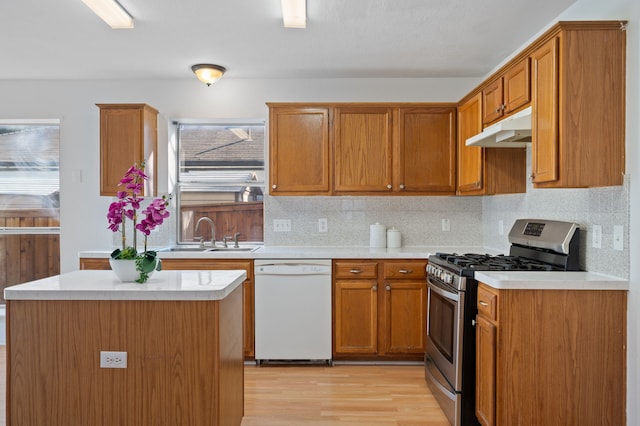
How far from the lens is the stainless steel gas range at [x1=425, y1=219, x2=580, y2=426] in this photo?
263 cm

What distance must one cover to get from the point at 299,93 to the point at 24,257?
3094mm

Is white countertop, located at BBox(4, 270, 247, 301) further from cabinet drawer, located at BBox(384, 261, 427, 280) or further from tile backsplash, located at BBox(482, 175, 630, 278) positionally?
tile backsplash, located at BBox(482, 175, 630, 278)

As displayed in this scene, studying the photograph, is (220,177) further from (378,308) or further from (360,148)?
(378,308)

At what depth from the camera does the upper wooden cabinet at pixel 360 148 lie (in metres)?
3.95

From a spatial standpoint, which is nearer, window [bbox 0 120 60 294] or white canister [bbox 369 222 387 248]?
white canister [bbox 369 222 387 248]

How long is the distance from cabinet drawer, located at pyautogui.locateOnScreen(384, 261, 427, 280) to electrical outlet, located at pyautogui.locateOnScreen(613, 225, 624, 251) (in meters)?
1.49

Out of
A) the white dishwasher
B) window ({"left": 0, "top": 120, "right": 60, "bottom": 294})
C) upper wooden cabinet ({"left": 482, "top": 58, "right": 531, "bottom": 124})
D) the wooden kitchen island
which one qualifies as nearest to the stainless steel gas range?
upper wooden cabinet ({"left": 482, "top": 58, "right": 531, "bottom": 124})

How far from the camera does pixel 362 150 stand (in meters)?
3.96

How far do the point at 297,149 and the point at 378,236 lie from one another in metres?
1.04

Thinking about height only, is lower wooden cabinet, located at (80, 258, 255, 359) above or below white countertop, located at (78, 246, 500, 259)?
below

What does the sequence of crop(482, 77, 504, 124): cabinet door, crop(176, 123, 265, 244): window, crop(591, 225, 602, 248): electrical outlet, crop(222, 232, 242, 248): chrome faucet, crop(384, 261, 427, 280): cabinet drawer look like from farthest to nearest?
crop(176, 123, 265, 244): window → crop(222, 232, 242, 248): chrome faucet → crop(384, 261, 427, 280): cabinet drawer → crop(482, 77, 504, 124): cabinet door → crop(591, 225, 602, 248): electrical outlet

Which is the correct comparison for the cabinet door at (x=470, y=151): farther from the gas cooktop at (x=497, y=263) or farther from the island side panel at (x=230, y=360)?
the island side panel at (x=230, y=360)

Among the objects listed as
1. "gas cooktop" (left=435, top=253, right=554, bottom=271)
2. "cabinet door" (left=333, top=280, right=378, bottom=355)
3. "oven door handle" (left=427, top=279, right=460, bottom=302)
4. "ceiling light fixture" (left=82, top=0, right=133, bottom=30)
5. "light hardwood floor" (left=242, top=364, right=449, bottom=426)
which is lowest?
"light hardwood floor" (left=242, top=364, right=449, bottom=426)

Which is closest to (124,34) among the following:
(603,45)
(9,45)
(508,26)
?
(9,45)
